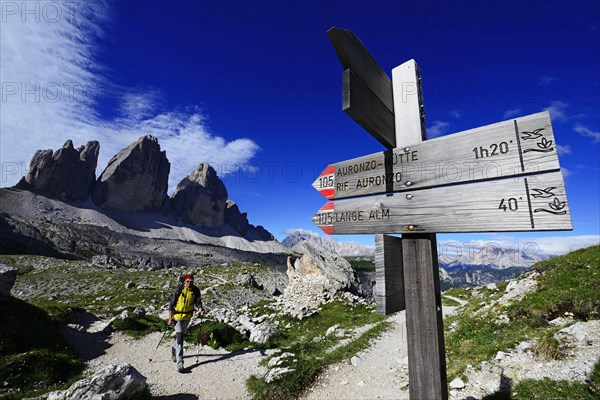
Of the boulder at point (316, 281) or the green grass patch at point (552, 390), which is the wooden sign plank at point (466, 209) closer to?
the green grass patch at point (552, 390)

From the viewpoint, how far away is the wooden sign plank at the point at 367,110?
9.62 ft

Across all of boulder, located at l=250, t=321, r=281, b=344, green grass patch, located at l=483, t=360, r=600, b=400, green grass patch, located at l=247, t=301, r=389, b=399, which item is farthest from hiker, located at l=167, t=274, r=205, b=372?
green grass patch, located at l=483, t=360, r=600, b=400

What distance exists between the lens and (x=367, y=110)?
3176mm

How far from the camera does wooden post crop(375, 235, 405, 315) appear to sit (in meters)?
2.88

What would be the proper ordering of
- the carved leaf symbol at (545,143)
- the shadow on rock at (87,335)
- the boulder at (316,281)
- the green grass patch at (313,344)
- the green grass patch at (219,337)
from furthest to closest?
the boulder at (316,281)
the green grass patch at (219,337)
the shadow on rock at (87,335)
the green grass patch at (313,344)
the carved leaf symbol at (545,143)

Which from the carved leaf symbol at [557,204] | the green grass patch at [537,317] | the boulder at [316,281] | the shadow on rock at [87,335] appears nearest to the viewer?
the carved leaf symbol at [557,204]

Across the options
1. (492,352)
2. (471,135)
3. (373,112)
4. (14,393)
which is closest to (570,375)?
(492,352)

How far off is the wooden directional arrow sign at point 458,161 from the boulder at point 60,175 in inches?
8972

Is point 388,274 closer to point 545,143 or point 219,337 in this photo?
point 545,143

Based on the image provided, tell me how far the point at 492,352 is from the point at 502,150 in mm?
7460

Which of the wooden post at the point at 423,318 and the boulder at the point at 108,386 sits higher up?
the wooden post at the point at 423,318


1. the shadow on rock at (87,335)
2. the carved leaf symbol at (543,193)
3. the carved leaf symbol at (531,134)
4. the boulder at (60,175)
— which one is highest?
the boulder at (60,175)

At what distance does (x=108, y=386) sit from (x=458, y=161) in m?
8.66

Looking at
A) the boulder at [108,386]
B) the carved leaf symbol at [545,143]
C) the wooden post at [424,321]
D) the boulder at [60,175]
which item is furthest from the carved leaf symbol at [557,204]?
the boulder at [60,175]
